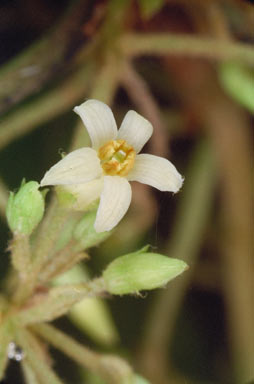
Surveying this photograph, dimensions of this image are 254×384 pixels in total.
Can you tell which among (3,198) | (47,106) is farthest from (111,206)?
(47,106)

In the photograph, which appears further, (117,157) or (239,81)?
(239,81)

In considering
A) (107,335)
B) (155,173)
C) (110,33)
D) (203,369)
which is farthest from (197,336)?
(155,173)

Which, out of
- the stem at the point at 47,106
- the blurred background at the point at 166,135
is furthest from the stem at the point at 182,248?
the stem at the point at 47,106

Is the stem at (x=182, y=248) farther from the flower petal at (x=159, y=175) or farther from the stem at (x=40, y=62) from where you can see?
the flower petal at (x=159, y=175)

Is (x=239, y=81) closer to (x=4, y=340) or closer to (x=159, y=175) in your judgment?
(x=159, y=175)

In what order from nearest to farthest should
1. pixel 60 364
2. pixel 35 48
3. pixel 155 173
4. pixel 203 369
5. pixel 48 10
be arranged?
pixel 155 173 → pixel 60 364 → pixel 35 48 → pixel 48 10 → pixel 203 369

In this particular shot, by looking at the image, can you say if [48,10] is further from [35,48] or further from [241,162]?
[241,162]
